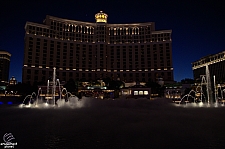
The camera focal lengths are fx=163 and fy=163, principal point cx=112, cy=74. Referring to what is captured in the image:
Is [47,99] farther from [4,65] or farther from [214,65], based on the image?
[4,65]

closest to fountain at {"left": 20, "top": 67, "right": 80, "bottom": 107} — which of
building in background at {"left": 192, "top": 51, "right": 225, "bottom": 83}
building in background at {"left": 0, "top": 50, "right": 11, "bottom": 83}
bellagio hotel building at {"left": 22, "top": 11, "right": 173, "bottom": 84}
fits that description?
bellagio hotel building at {"left": 22, "top": 11, "right": 173, "bottom": 84}

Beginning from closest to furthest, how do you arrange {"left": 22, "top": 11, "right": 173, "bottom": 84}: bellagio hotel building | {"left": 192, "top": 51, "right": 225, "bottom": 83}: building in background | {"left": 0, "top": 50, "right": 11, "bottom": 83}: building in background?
{"left": 192, "top": 51, "right": 225, "bottom": 83}: building in background → {"left": 22, "top": 11, "right": 173, "bottom": 84}: bellagio hotel building → {"left": 0, "top": 50, "right": 11, "bottom": 83}: building in background

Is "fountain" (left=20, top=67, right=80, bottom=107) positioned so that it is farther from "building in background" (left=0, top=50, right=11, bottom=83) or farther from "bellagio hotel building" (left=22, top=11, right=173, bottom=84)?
"building in background" (left=0, top=50, right=11, bottom=83)

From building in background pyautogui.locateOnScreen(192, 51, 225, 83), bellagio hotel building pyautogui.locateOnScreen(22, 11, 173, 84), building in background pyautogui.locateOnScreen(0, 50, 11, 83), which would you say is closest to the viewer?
building in background pyautogui.locateOnScreen(192, 51, 225, 83)

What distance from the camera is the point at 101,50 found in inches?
4973

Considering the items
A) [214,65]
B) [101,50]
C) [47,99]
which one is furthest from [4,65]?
[214,65]

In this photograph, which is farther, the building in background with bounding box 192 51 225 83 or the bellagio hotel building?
the bellagio hotel building

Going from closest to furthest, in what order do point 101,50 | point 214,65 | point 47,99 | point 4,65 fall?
point 47,99, point 214,65, point 101,50, point 4,65

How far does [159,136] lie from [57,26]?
413 ft

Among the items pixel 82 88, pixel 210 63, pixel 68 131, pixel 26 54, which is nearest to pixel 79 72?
pixel 82 88

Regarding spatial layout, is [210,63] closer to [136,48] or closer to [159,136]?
[136,48]

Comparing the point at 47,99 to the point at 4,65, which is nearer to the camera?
the point at 47,99

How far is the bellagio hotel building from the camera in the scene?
116 m

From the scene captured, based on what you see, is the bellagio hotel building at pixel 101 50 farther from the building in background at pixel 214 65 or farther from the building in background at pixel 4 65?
the building in background at pixel 4 65
